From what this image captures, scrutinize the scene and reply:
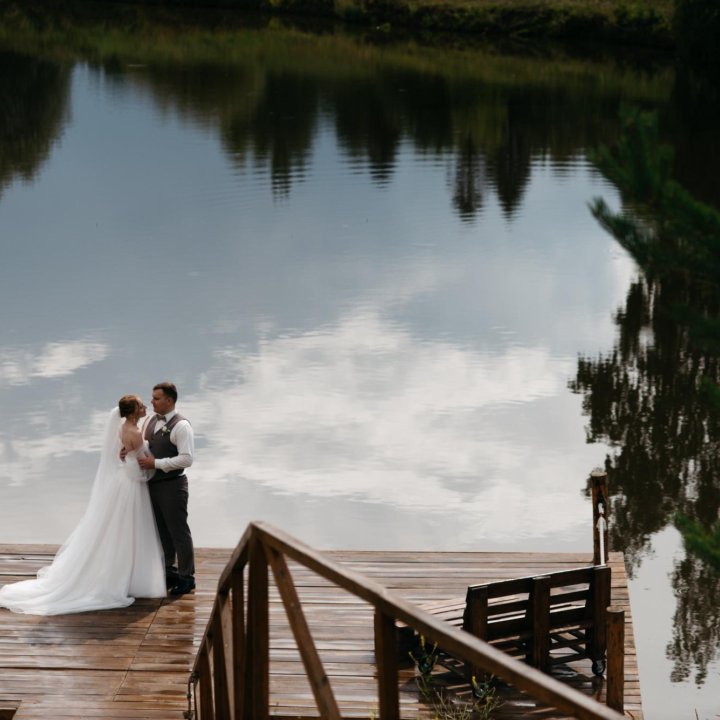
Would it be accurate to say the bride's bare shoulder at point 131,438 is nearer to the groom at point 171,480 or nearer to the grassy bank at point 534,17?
the groom at point 171,480

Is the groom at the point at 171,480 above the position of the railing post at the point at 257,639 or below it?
below

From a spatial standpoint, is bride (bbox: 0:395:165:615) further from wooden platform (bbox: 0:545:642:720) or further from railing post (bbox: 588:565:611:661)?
railing post (bbox: 588:565:611:661)

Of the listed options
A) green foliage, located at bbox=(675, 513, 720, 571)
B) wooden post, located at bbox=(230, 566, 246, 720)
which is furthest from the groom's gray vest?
wooden post, located at bbox=(230, 566, 246, 720)

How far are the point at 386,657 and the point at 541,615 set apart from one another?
5237mm

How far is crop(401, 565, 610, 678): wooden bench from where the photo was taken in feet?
27.1

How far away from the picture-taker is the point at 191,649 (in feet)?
28.6

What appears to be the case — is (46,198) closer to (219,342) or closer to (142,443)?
(219,342)

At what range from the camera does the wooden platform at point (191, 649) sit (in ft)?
26.5

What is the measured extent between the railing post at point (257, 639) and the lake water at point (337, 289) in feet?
22.6

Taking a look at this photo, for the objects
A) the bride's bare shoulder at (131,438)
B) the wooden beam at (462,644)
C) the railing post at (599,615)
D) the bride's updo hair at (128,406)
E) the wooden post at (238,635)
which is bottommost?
the railing post at (599,615)

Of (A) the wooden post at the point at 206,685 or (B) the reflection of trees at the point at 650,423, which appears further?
(B) the reflection of trees at the point at 650,423

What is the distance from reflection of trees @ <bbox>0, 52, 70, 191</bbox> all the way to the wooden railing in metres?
28.3

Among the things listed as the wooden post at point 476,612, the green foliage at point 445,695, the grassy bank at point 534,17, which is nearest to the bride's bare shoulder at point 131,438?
the green foliage at point 445,695

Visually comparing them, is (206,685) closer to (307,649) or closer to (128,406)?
(307,649)
